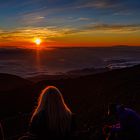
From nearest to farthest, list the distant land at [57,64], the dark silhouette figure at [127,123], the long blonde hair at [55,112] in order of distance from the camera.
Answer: the long blonde hair at [55,112]
the dark silhouette figure at [127,123]
the distant land at [57,64]

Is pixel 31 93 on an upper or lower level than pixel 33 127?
lower

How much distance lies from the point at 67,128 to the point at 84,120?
28.5ft

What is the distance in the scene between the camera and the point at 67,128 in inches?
173

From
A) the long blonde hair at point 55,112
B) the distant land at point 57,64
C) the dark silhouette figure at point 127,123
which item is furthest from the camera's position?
the distant land at point 57,64

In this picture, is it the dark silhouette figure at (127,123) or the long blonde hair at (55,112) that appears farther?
the dark silhouette figure at (127,123)

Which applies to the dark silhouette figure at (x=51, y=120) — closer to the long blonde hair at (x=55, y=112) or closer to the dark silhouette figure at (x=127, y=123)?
the long blonde hair at (x=55, y=112)

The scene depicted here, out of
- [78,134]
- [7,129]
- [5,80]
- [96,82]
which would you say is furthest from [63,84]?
[78,134]

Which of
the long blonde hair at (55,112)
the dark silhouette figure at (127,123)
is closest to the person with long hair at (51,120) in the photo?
the long blonde hair at (55,112)

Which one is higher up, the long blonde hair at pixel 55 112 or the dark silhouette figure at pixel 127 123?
the long blonde hair at pixel 55 112

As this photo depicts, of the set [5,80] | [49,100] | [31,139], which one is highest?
[49,100]

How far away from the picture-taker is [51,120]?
4281mm

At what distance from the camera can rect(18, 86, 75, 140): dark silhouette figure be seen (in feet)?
14.1

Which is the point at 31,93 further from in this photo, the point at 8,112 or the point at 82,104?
the point at 82,104

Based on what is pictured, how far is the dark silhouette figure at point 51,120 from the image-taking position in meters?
4.29
